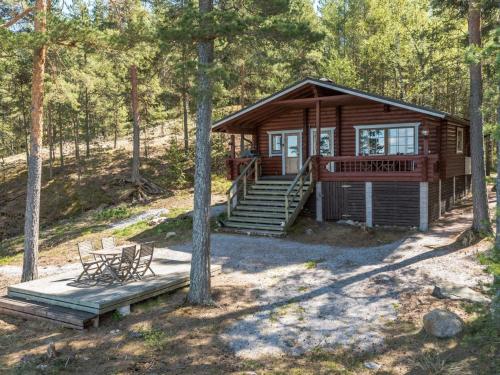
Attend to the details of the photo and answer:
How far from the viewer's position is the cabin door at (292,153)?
18.3 metres

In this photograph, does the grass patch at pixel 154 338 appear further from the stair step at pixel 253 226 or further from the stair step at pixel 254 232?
the stair step at pixel 253 226

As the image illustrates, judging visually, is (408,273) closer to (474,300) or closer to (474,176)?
(474,300)

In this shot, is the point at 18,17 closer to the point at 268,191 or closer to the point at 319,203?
the point at 268,191

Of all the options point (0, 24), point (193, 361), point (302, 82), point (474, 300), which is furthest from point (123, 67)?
point (474, 300)

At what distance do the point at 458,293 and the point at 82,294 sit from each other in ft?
22.8

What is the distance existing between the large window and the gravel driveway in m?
3.25

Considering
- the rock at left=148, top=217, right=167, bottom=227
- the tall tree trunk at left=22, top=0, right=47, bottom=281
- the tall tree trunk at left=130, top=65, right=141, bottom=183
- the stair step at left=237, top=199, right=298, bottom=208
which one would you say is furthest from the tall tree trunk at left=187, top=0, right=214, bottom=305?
the tall tree trunk at left=130, top=65, right=141, bottom=183

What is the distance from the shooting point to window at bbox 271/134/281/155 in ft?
61.7

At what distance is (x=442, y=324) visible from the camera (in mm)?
6719

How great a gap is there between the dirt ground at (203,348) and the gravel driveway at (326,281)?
0.25m

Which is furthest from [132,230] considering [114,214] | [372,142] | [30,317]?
[372,142]

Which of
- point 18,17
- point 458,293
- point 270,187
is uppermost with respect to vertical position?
point 18,17

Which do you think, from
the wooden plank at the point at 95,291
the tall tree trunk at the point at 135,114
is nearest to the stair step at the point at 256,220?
the wooden plank at the point at 95,291

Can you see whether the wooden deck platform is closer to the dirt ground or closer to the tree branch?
the dirt ground
